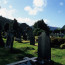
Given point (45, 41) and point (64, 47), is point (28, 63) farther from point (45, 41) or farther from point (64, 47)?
point (64, 47)

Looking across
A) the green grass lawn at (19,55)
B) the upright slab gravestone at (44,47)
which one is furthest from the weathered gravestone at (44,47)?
the green grass lawn at (19,55)

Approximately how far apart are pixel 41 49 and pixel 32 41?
11.0 metres

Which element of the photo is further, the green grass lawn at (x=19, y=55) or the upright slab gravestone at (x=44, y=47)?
the green grass lawn at (x=19, y=55)

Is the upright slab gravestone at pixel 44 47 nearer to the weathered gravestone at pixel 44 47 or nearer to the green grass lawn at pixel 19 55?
the weathered gravestone at pixel 44 47

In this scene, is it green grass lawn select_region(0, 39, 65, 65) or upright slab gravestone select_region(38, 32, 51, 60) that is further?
green grass lawn select_region(0, 39, 65, 65)

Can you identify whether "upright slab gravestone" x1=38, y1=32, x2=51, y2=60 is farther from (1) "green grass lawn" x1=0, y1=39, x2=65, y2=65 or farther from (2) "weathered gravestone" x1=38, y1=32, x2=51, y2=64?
(1) "green grass lawn" x1=0, y1=39, x2=65, y2=65

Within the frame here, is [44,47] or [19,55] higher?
[44,47]

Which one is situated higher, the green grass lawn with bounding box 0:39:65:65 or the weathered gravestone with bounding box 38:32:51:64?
the weathered gravestone with bounding box 38:32:51:64

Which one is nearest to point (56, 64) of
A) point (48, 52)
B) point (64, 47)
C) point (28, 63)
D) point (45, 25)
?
point (48, 52)

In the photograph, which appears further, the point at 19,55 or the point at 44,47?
the point at 19,55

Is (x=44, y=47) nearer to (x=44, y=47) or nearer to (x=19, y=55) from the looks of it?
(x=44, y=47)

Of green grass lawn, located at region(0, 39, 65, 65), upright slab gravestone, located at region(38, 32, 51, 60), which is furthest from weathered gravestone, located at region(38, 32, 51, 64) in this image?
green grass lawn, located at region(0, 39, 65, 65)

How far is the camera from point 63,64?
6.16m

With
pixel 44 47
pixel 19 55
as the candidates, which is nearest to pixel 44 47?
pixel 44 47
